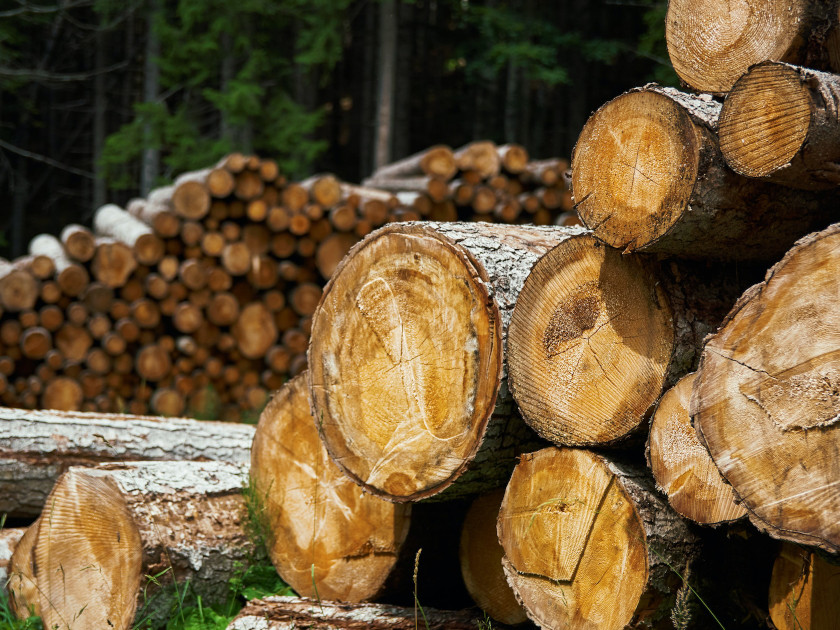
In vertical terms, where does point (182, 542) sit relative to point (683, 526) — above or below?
below

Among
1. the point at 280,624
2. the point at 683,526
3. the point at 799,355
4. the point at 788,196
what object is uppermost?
the point at 788,196

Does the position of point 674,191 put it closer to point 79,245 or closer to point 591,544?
point 591,544

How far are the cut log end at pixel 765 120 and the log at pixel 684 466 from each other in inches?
21.8

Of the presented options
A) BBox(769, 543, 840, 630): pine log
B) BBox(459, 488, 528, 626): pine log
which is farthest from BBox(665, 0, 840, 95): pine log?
BBox(459, 488, 528, 626): pine log

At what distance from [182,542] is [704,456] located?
1920 millimetres

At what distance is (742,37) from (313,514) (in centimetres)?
215

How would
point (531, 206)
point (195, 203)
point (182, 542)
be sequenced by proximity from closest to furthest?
point (182, 542) < point (195, 203) < point (531, 206)

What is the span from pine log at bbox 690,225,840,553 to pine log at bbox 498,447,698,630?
403 millimetres

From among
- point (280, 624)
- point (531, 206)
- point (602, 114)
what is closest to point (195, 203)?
point (531, 206)

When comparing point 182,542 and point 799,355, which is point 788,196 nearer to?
point 799,355

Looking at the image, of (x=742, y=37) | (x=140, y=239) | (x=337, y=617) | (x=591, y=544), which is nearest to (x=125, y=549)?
(x=337, y=617)

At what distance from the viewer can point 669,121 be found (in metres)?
2.10

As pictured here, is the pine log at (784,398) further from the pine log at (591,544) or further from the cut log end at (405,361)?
the cut log end at (405,361)

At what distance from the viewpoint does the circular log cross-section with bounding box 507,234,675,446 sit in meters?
2.24
